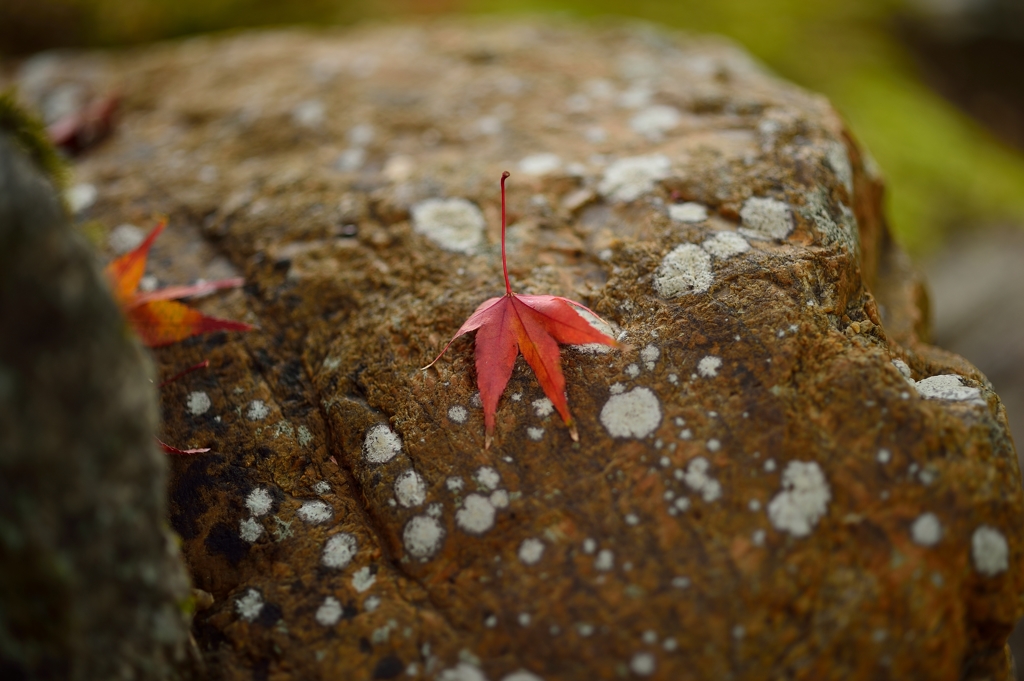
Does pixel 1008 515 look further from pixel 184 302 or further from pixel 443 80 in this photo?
pixel 443 80

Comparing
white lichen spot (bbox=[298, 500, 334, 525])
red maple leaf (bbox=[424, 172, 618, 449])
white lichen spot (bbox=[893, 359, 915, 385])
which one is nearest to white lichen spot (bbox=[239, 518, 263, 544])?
white lichen spot (bbox=[298, 500, 334, 525])

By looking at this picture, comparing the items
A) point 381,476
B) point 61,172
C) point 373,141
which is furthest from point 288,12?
point 381,476

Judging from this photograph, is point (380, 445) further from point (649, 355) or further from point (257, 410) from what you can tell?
point (649, 355)

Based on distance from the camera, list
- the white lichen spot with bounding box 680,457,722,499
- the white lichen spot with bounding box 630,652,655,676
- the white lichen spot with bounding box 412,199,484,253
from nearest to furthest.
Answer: the white lichen spot with bounding box 630,652,655,676 < the white lichen spot with bounding box 680,457,722,499 < the white lichen spot with bounding box 412,199,484,253

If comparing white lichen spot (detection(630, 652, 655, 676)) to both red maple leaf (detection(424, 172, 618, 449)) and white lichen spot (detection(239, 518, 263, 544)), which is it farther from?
white lichen spot (detection(239, 518, 263, 544))

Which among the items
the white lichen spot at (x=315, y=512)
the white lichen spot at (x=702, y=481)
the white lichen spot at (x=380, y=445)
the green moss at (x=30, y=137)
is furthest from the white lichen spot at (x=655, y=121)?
the green moss at (x=30, y=137)

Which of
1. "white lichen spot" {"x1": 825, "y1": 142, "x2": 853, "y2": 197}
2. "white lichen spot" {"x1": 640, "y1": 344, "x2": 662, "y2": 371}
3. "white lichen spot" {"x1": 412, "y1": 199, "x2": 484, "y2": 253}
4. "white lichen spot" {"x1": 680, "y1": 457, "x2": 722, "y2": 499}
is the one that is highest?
"white lichen spot" {"x1": 825, "y1": 142, "x2": 853, "y2": 197}

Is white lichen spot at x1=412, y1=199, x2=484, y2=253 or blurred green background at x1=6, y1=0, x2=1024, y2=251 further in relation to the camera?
blurred green background at x1=6, y1=0, x2=1024, y2=251
